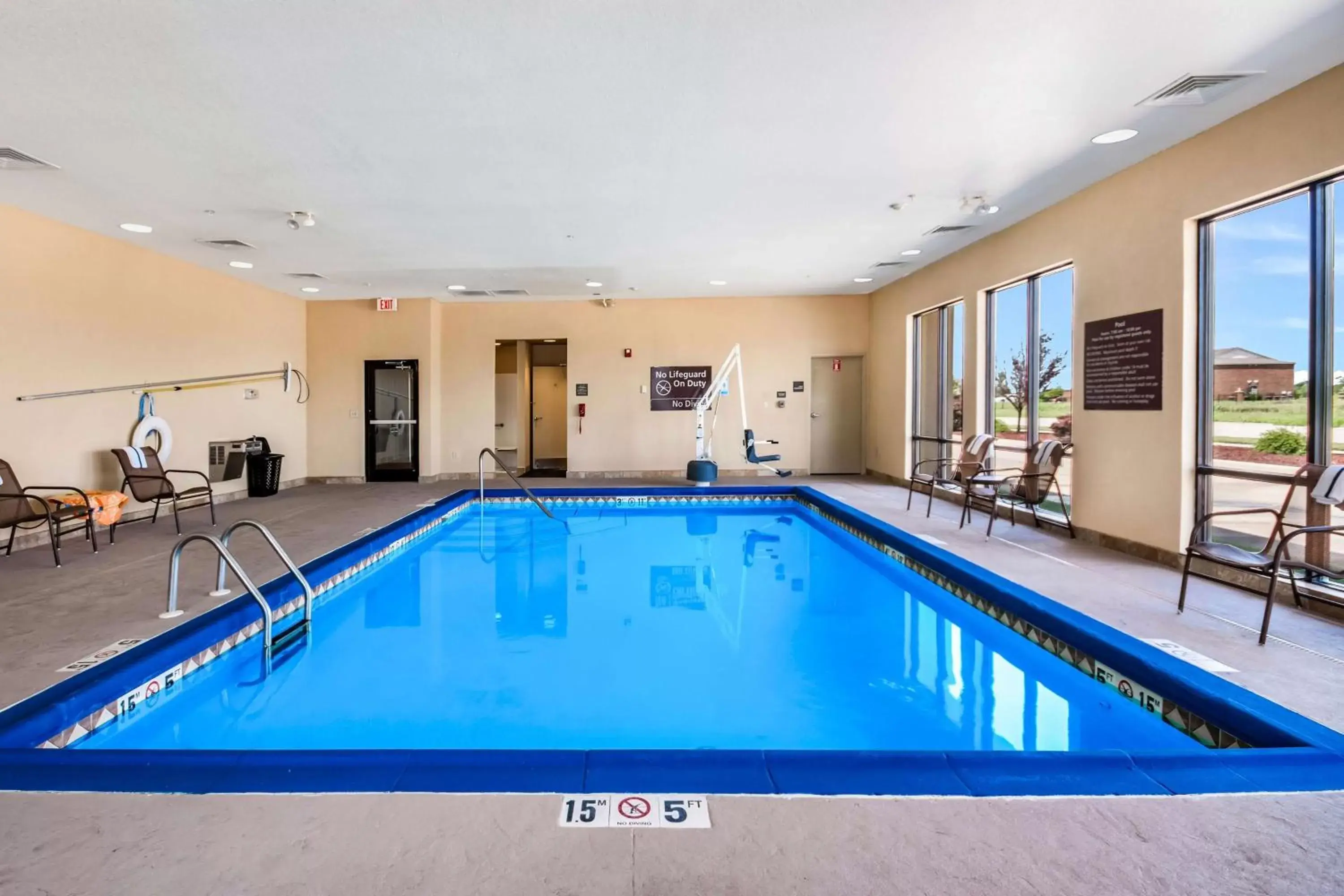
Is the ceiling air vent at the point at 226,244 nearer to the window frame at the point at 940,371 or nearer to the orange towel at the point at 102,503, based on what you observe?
the orange towel at the point at 102,503

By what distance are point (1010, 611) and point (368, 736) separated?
3098mm

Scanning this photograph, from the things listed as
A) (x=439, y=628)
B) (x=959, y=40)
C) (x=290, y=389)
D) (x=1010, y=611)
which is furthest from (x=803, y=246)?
(x=290, y=389)

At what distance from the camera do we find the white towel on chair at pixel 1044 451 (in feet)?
17.1

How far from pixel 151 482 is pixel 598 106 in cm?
539

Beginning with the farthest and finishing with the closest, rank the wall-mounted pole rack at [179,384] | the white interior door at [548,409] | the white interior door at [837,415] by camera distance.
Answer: the white interior door at [548,409]
the white interior door at [837,415]
the wall-mounted pole rack at [179,384]

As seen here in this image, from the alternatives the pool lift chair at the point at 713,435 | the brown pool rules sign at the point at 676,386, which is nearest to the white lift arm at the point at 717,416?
the pool lift chair at the point at 713,435

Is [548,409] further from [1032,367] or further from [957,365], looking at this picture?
[1032,367]

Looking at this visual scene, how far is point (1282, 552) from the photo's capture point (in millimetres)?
2779

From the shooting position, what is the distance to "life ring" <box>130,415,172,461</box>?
6.14m

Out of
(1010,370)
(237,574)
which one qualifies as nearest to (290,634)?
(237,574)

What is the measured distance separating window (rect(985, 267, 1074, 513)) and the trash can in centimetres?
806

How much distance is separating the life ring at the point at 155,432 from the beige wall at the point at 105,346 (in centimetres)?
12

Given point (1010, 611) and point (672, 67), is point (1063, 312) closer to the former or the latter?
point (1010, 611)

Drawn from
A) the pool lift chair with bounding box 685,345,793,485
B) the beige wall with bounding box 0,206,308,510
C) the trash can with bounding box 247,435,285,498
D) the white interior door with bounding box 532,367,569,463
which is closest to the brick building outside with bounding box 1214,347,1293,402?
the pool lift chair with bounding box 685,345,793,485
